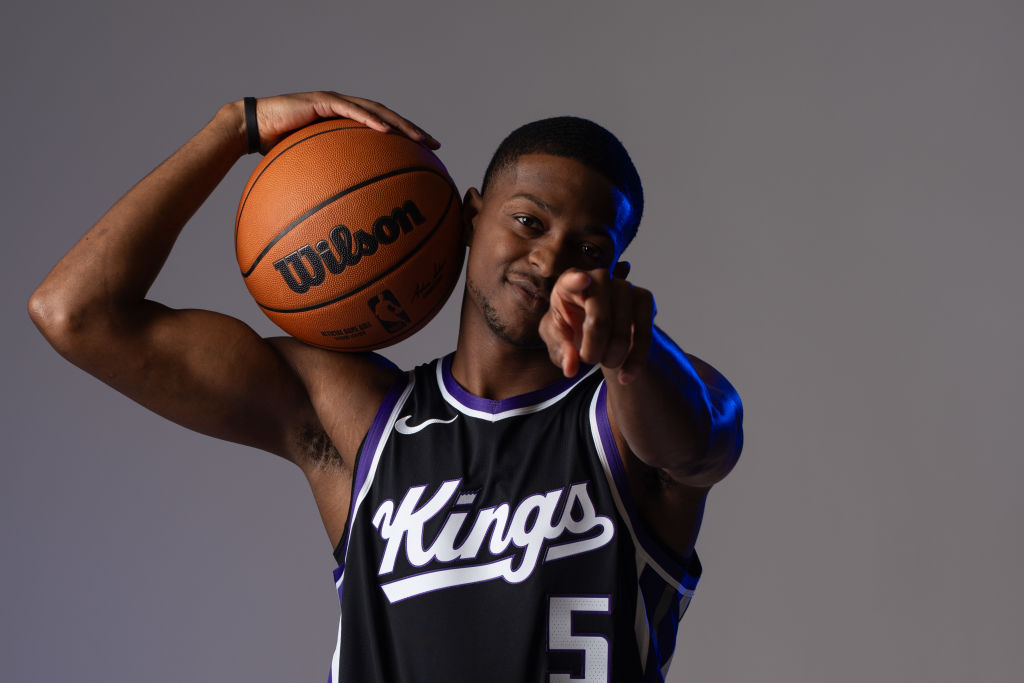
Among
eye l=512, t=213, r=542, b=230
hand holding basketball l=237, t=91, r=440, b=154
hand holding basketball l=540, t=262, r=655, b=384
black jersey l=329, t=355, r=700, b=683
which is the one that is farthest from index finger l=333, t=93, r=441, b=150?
hand holding basketball l=540, t=262, r=655, b=384

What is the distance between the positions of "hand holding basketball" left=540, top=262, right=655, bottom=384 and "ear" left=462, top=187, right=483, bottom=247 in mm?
645

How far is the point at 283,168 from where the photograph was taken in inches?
65.6

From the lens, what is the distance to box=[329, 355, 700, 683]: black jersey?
1515 millimetres

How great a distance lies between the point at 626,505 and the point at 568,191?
19.3 inches

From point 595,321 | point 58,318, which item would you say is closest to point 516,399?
point 595,321

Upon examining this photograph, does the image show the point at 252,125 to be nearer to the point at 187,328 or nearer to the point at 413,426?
the point at 187,328

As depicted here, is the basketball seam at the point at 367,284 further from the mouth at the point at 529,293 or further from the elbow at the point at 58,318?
the elbow at the point at 58,318

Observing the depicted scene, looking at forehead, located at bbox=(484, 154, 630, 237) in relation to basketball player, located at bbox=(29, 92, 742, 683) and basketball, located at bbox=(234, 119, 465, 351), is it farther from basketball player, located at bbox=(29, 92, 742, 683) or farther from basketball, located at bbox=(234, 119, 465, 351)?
basketball, located at bbox=(234, 119, 465, 351)

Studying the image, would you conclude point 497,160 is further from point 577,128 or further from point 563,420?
point 563,420

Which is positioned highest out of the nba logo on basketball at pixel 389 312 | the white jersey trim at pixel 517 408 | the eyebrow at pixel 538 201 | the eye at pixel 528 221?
the eyebrow at pixel 538 201

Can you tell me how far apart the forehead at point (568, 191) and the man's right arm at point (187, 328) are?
8.0 inches

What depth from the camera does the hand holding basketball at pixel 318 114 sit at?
67.6 inches

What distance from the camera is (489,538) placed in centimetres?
157

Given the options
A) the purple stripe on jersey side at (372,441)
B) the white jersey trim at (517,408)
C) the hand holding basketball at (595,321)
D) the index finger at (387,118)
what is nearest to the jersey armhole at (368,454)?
the purple stripe on jersey side at (372,441)
